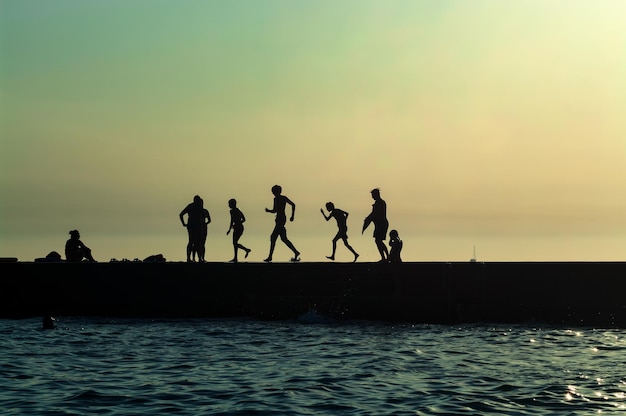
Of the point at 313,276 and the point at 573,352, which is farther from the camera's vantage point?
the point at 313,276

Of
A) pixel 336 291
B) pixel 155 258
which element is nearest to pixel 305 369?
pixel 336 291

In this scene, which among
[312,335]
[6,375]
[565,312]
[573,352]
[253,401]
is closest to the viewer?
[253,401]

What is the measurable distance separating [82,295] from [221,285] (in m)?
4.01

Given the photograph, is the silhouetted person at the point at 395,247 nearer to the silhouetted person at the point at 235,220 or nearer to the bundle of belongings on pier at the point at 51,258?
the silhouetted person at the point at 235,220

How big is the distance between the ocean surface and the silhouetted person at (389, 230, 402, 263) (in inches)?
80.3

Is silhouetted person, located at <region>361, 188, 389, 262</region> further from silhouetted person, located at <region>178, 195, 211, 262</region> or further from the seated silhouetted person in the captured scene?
the seated silhouetted person

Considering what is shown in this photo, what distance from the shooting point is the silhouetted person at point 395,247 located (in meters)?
28.3

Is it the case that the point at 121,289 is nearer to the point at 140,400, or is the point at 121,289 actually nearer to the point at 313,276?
the point at 313,276

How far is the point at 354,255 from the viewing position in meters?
28.9

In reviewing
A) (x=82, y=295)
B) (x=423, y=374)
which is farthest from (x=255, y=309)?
(x=423, y=374)

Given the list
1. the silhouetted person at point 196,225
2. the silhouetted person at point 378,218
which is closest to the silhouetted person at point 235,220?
the silhouetted person at point 196,225

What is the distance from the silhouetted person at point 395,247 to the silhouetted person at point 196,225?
5.19 metres

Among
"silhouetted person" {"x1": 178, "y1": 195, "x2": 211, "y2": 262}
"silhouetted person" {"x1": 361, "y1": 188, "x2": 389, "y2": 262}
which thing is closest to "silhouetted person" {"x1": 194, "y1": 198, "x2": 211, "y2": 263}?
"silhouetted person" {"x1": 178, "y1": 195, "x2": 211, "y2": 262}

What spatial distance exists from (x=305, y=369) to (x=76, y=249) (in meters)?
13.5
